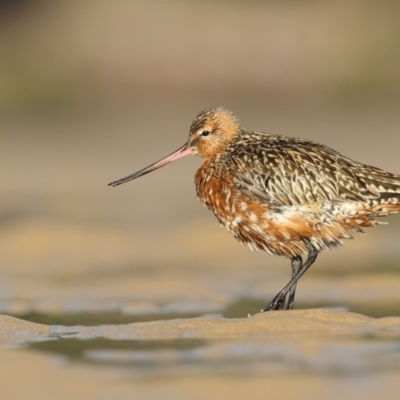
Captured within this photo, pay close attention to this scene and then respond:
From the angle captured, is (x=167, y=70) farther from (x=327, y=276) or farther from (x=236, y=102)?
(x=327, y=276)

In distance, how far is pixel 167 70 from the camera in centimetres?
3025

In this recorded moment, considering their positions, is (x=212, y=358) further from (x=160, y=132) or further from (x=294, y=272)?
(x=160, y=132)

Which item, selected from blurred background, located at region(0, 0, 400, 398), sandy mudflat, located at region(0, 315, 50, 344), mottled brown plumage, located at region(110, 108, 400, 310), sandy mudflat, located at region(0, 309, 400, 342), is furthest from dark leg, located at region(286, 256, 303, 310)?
sandy mudflat, located at region(0, 315, 50, 344)

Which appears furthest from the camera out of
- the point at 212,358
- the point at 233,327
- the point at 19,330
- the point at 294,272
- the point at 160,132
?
the point at 160,132

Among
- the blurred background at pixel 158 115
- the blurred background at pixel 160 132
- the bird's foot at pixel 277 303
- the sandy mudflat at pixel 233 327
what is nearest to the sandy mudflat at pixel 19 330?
the sandy mudflat at pixel 233 327

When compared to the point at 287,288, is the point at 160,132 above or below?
above

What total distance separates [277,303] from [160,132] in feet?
Result: 49.0

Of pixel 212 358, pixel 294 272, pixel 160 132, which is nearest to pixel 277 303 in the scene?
pixel 294 272

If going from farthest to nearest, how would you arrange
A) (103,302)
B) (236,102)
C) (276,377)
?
(236,102), (103,302), (276,377)

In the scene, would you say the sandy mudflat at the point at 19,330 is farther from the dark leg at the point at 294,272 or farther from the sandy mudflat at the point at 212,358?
the dark leg at the point at 294,272

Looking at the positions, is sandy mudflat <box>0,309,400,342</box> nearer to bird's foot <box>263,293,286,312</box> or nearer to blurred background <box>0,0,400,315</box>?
bird's foot <box>263,293,286,312</box>

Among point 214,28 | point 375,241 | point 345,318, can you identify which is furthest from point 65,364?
point 214,28

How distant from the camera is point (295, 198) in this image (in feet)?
37.1

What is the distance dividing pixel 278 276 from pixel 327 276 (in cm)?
46
